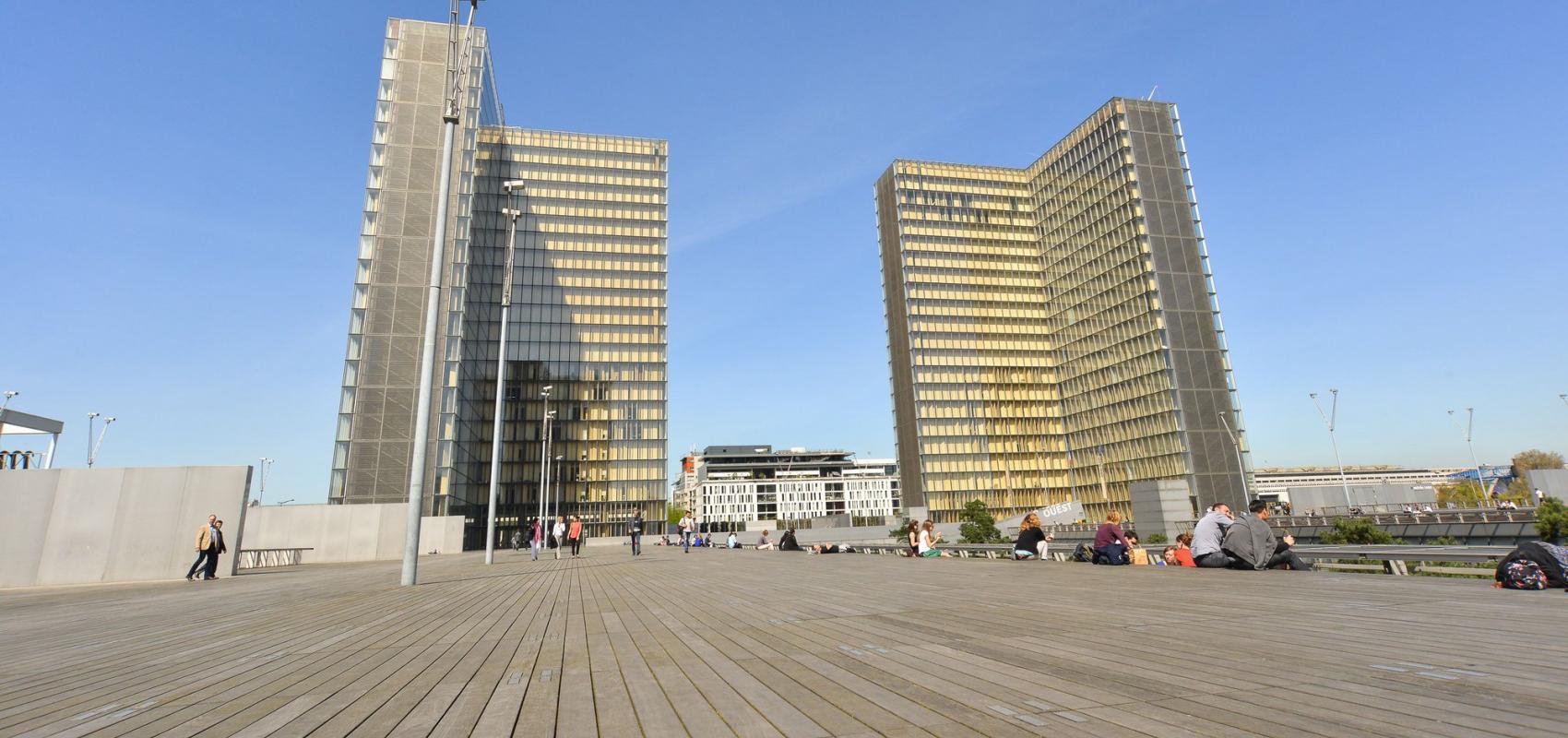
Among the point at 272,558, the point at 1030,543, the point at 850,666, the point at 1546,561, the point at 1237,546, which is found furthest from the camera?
the point at 272,558

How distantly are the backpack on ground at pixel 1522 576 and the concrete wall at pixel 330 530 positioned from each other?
38.4 m

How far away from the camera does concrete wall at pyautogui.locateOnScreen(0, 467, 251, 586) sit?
18.1 meters

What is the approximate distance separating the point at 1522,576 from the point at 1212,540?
15.7 feet

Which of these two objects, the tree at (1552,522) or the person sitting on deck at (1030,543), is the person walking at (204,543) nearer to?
the person sitting on deck at (1030,543)

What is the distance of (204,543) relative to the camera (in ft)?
56.8

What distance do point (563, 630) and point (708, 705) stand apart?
3641mm

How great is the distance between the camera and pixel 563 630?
6.63 m

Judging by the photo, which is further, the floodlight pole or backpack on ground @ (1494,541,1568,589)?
the floodlight pole

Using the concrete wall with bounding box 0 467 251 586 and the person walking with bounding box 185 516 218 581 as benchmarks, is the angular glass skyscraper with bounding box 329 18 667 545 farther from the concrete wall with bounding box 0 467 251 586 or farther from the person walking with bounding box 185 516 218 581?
the person walking with bounding box 185 516 218 581

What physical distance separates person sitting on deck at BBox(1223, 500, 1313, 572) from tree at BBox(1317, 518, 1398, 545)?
26014 mm

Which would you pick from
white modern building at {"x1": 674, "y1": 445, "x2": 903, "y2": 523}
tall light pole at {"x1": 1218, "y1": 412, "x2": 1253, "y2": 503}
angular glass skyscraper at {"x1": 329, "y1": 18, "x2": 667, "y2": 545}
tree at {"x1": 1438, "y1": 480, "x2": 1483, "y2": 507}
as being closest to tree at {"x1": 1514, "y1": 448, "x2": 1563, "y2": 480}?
tree at {"x1": 1438, "y1": 480, "x2": 1483, "y2": 507}

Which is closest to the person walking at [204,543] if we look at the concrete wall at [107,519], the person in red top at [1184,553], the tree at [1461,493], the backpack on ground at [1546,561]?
the concrete wall at [107,519]

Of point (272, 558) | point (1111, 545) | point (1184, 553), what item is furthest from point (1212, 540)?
point (272, 558)

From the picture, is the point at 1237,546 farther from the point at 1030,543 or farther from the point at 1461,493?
the point at 1461,493
